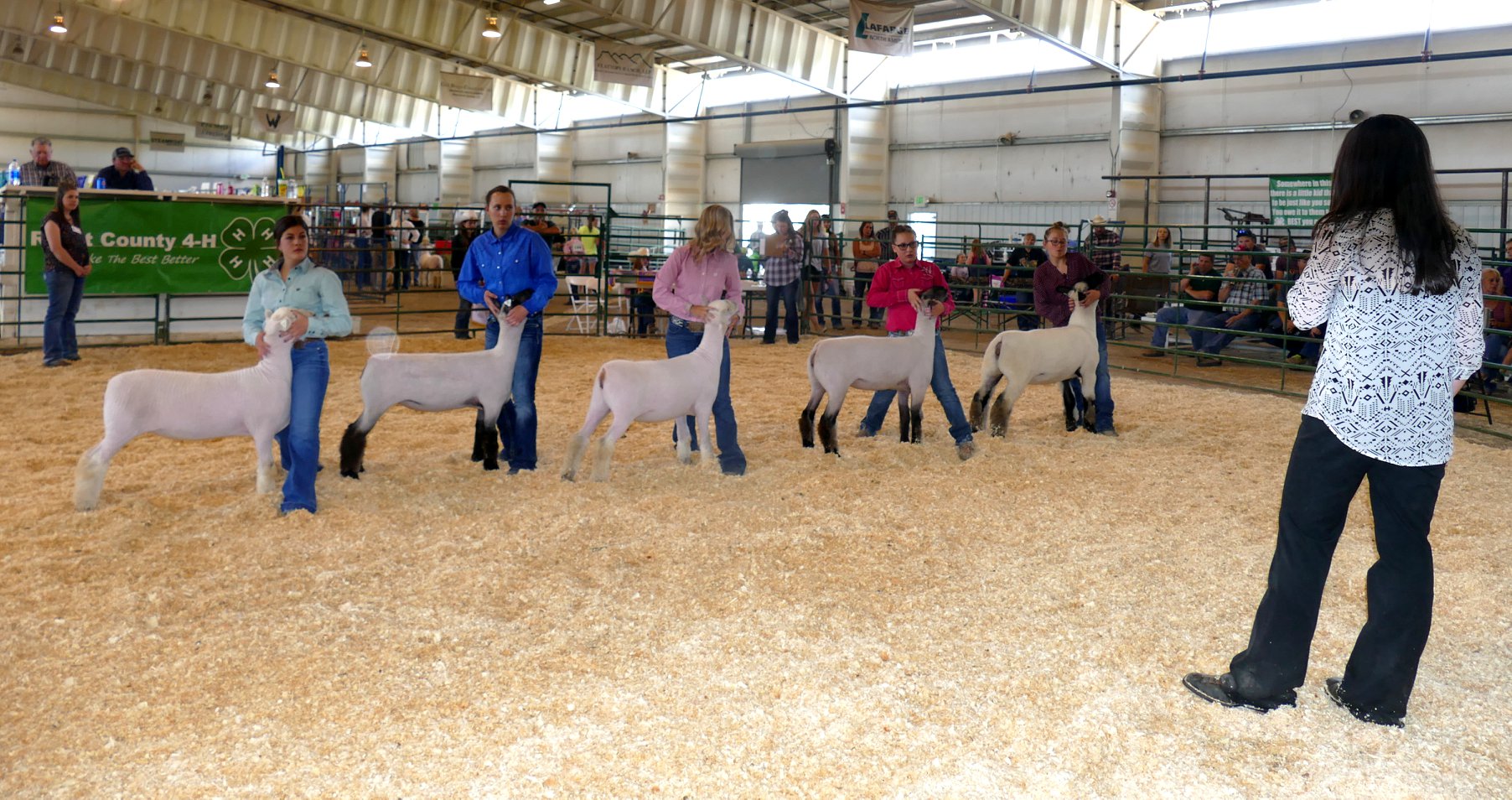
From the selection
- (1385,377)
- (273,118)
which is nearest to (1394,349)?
(1385,377)

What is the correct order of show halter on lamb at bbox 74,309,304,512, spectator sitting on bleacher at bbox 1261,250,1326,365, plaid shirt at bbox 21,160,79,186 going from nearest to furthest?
show halter on lamb at bbox 74,309,304,512 → spectator sitting on bleacher at bbox 1261,250,1326,365 → plaid shirt at bbox 21,160,79,186

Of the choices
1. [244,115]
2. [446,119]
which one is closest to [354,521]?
[446,119]

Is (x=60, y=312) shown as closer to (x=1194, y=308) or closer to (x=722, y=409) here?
(x=722, y=409)

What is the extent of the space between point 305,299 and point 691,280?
73.3 inches

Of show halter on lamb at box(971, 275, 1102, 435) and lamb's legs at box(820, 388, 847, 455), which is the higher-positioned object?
show halter on lamb at box(971, 275, 1102, 435)

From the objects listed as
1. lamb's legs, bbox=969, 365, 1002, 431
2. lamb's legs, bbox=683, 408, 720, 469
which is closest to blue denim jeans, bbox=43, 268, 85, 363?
lamb's legs, bbox=683, 408, 720, 469

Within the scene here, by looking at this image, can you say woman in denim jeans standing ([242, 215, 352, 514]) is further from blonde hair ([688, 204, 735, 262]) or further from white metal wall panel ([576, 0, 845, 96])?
white metal wall panel ([576, 0, 845, 96])

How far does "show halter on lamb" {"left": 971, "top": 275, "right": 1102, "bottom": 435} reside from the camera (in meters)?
7.01

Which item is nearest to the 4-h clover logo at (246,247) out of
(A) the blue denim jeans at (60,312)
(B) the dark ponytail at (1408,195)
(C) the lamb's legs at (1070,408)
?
(A) the blue denim jeans at (60,312)

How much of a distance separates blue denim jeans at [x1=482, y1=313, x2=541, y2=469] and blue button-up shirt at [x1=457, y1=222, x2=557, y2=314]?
15 centimetres

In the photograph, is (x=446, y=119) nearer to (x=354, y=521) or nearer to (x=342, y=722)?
(x=354, y=521)

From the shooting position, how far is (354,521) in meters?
4.89

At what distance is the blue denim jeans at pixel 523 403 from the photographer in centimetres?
579

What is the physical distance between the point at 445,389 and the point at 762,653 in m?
2.63
